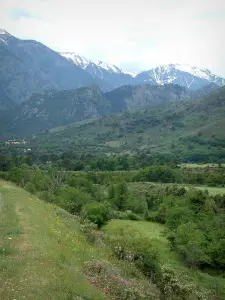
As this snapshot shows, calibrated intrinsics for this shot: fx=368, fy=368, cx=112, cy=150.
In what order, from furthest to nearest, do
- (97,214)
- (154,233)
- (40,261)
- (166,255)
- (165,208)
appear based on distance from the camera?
1. (165,208)
2. (154,233)
3. (97,214)
4. (166,255)
5. (40,261)

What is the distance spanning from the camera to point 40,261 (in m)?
24.3

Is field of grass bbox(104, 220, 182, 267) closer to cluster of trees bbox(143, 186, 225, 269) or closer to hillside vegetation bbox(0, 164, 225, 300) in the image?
hillside vegetation bbox(0, 164, 225, 300)

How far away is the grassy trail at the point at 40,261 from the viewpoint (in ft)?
64.6

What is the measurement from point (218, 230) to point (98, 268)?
5624 centimetres

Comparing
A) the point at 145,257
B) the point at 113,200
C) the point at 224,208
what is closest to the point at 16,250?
the point at 145,257

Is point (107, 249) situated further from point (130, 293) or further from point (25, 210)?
point (130, 293)

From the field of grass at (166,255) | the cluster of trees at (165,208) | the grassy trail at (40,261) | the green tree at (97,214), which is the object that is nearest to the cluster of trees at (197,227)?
the cluster of trees at (165,208)

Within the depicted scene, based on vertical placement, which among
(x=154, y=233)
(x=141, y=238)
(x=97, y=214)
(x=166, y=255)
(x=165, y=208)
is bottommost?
(x=154, y=233)

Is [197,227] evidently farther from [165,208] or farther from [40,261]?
[40,261]

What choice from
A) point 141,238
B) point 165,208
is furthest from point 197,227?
point 141,238

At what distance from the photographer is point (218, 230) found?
77500mm

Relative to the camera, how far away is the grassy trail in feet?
64.6

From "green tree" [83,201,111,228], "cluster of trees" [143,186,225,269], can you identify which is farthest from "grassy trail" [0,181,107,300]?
"green tree" [83,201,111,228]

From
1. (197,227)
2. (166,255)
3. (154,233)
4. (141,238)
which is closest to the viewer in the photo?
(141,238)
